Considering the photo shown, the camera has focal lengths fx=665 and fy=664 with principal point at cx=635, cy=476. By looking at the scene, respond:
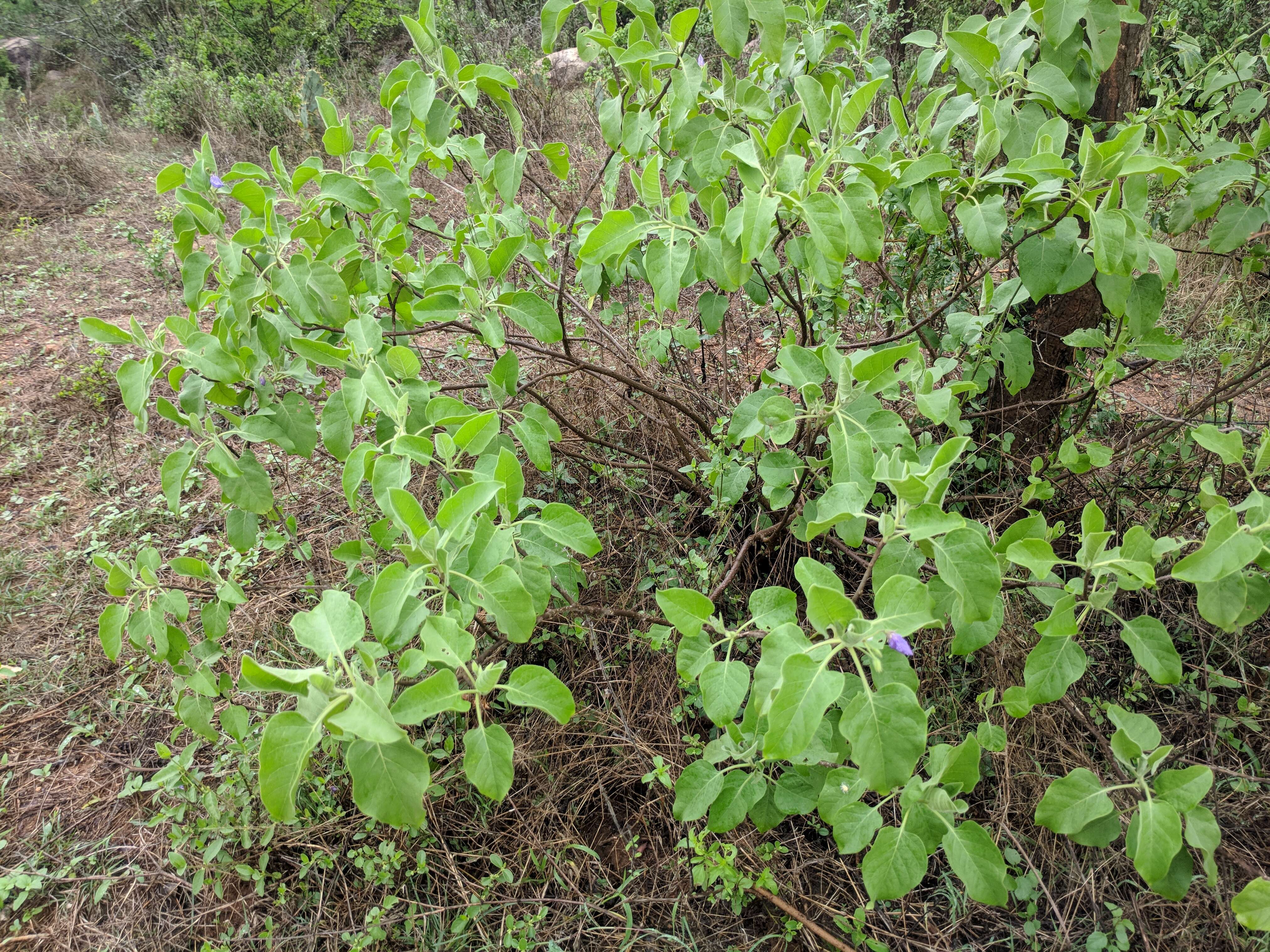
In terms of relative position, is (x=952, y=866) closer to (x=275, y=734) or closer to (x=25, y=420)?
(x=275, y=734)

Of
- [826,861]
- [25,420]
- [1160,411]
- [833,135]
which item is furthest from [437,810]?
[25,420]

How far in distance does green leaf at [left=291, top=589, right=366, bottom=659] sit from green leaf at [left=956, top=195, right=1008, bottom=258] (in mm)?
1383

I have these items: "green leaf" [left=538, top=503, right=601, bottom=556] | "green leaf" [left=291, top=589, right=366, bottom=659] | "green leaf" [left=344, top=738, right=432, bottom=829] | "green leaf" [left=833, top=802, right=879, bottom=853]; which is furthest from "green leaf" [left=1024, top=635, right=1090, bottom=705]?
"green leaf" [left=291, top=589, right=366, bottom=659]

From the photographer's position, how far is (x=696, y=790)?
4.97 feet

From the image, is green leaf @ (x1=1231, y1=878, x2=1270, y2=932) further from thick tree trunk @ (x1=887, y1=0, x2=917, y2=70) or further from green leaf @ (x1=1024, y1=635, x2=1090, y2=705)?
thick tree trunk @ (x1=887, y1=0, x2=917, y2=70)

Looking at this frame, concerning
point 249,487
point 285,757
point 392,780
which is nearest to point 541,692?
point 392,780

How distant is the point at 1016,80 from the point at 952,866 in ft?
5.39

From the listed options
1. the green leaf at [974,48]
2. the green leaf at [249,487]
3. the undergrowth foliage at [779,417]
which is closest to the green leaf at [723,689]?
the undergrowth foliage at [779,417]

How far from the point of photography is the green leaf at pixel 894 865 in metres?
1.13

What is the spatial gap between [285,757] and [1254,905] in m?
1.61

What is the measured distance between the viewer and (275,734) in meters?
0.91

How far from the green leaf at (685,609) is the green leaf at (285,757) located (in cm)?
61

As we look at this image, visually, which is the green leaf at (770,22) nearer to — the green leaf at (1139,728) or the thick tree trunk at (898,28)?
the green leaf at (1139,728)

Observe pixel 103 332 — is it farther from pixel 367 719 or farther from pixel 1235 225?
pixel 1235 225
